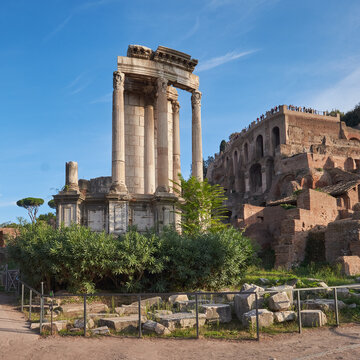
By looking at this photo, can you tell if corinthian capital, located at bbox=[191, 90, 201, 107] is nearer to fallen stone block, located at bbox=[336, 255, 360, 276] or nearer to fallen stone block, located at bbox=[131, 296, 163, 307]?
fallen stone block, located at bbox=[131, 296, 163, 307]

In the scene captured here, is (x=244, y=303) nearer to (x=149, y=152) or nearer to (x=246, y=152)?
(x=149, y=152)

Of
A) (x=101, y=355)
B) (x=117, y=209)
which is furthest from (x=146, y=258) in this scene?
(x=101, y=355)

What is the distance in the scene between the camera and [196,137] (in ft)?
Result: 68.6

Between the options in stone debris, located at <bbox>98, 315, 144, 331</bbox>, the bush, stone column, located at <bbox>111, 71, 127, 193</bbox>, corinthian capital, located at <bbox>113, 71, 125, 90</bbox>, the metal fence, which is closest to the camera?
stone debris, located at <bbox>98, 315, 144, 331</bbox>

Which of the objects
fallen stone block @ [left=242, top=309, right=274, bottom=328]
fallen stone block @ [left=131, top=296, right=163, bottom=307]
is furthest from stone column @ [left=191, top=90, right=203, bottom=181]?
fallen stone block @ [left=242, top=309, right=274, bottom=328]

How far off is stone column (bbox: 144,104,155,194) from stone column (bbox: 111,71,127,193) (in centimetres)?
260

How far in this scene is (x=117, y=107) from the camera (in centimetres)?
1911

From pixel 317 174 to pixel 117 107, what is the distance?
3818cm

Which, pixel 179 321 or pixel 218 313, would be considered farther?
pixel 218 313

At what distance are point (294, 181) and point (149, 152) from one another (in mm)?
32038

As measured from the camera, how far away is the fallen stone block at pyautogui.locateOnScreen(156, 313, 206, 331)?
35.8ft

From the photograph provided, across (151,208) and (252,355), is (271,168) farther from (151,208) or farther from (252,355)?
(252,355)

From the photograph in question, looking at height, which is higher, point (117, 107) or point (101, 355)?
point (117, 107)

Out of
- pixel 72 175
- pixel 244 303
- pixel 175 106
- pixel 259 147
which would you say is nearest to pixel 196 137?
pixel 175 106
